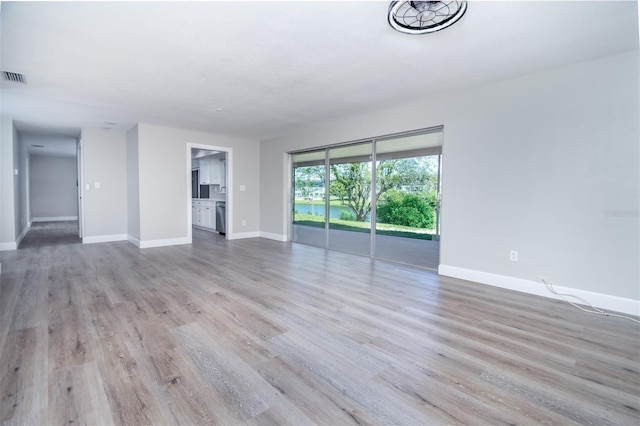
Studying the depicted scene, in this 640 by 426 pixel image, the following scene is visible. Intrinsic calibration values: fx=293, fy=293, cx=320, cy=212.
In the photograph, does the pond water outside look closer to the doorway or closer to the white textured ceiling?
the doorway

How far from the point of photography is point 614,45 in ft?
8.29

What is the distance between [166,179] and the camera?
5.86 metres

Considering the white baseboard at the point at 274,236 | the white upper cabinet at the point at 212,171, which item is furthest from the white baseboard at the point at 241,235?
the white upper cabinet at the point at 212,171

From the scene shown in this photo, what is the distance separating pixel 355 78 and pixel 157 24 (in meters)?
1.93

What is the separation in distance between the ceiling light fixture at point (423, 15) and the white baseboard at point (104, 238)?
6.68 meters

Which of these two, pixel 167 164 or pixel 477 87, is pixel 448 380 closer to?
pixel 477 87

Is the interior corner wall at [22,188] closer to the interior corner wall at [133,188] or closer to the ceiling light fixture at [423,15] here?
the interior corner wall at [133,188]

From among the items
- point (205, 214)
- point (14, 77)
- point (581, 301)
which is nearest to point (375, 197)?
point (581, 301)

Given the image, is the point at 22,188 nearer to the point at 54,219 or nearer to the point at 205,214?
the point at 205,214

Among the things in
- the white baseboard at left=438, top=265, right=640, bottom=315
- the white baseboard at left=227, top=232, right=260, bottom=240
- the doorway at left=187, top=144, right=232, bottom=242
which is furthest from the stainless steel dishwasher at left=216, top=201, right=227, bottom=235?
the white baseboard at left=438, top=265, right=640, bottom=315

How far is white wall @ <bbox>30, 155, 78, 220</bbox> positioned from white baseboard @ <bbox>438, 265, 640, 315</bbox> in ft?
42.5

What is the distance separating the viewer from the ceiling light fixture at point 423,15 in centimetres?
198

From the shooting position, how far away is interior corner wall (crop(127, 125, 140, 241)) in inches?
222

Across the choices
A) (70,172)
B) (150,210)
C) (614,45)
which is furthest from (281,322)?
(70,172)
